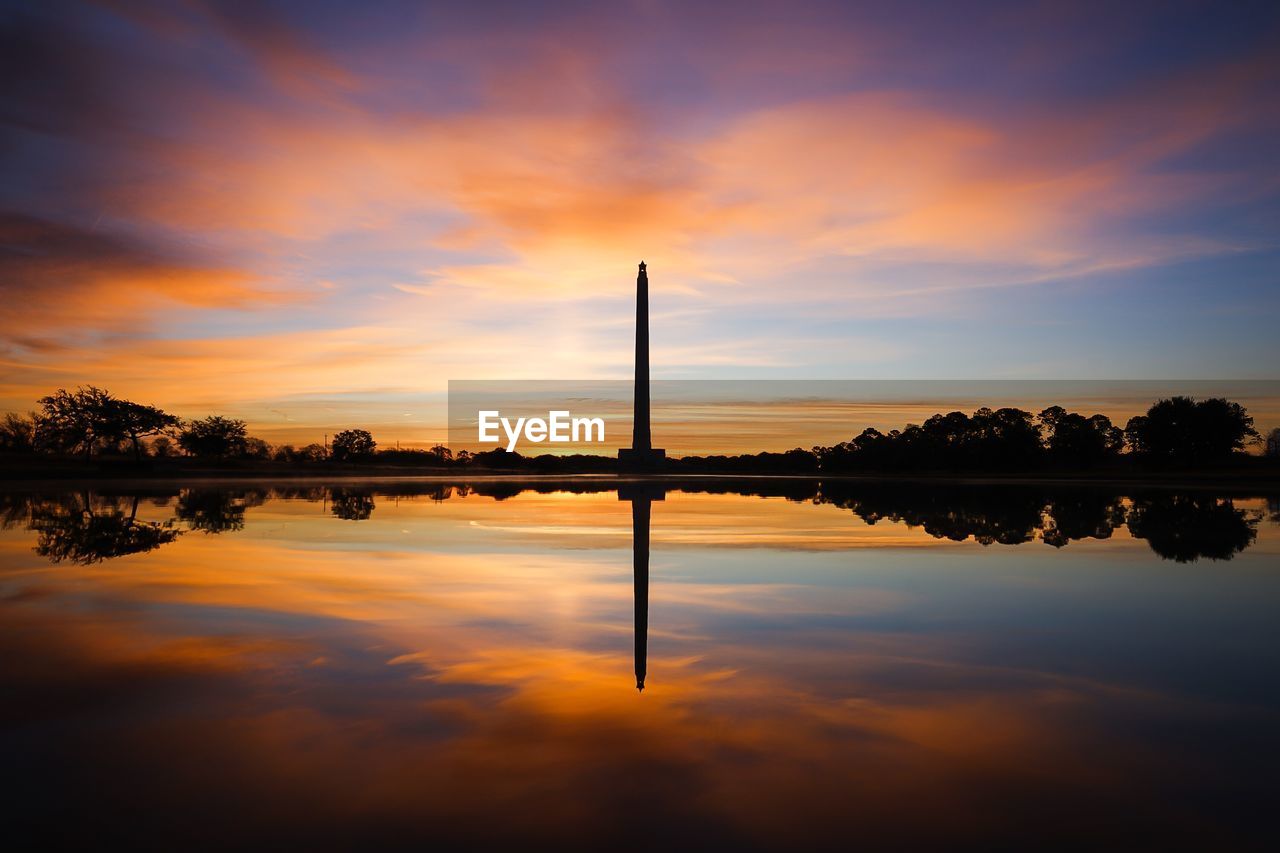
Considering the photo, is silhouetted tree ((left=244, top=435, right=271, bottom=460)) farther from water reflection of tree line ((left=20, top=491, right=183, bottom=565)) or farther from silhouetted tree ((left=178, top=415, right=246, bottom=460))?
water reflection of tree line ((left=20, top=491, right=183, bottom=565))

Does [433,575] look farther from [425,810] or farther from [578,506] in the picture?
[578,506]

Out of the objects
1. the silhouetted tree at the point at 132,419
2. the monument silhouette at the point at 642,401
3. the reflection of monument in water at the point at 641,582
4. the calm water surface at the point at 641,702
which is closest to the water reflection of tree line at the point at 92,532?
the calm water surface at the point at 641,702

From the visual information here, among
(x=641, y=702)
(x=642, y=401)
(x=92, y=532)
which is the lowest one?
(x=641, y=702)

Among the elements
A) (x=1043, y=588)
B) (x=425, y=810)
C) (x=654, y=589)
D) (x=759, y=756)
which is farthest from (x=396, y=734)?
(x=1043, y=588)

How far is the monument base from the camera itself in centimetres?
7275

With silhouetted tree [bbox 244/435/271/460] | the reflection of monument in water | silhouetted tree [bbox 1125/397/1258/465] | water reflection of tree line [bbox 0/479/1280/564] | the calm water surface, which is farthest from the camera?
silhouetted tree [bbox 244/435/271/460]

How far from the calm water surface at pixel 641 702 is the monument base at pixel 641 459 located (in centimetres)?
5735

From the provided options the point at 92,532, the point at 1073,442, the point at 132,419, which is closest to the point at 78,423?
the point at 132,419

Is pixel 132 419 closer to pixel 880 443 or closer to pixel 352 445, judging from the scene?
pixel 352 445

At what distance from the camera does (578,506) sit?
32.5 m

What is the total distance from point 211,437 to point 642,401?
68.9m

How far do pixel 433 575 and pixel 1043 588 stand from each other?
31.5 feet

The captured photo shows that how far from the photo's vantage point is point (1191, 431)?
91.5 meters

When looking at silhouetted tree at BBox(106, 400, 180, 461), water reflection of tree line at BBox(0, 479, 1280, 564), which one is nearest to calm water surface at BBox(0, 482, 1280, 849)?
water reflection of tree line at BBox(0, 479, 1280, 564)
